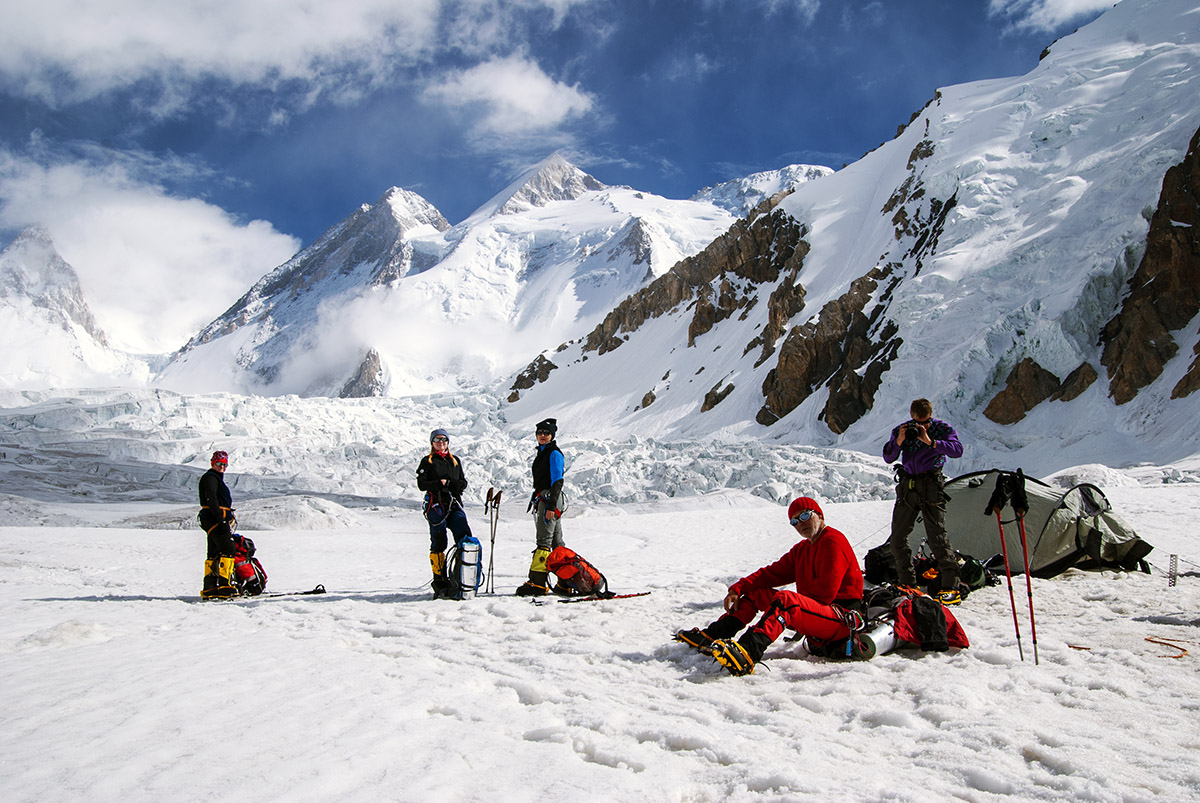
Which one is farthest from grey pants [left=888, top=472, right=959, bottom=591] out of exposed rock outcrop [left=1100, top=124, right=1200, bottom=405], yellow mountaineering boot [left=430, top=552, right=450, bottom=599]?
exposed rock outcrop [left=1100, top=124, right=1200, bottom=405]

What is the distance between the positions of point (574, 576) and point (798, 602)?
3.06 meters

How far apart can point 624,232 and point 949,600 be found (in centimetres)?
11824

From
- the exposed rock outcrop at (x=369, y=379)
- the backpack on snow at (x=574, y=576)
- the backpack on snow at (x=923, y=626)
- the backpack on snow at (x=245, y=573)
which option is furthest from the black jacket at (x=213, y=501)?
the exposed rock outcrop at (x=369, y=379)

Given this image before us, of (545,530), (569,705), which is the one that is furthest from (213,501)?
(569,705)

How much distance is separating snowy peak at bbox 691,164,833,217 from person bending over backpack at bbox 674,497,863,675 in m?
178

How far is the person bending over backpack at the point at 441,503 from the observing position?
702cm

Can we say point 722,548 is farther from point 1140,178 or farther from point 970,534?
point 1140,178

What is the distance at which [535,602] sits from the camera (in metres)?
6.64

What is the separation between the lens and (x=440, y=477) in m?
7.04

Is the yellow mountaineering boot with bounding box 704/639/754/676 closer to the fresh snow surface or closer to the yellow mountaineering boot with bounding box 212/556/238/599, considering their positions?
the fresh snow surface

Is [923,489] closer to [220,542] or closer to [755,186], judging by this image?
[220,542]

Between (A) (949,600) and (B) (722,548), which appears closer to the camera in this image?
(A) (949,600)

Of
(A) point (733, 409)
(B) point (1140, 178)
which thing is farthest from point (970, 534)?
(A) point (733, 409)

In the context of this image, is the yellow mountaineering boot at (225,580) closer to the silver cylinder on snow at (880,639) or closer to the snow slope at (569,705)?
the snow slope at (569,705)
